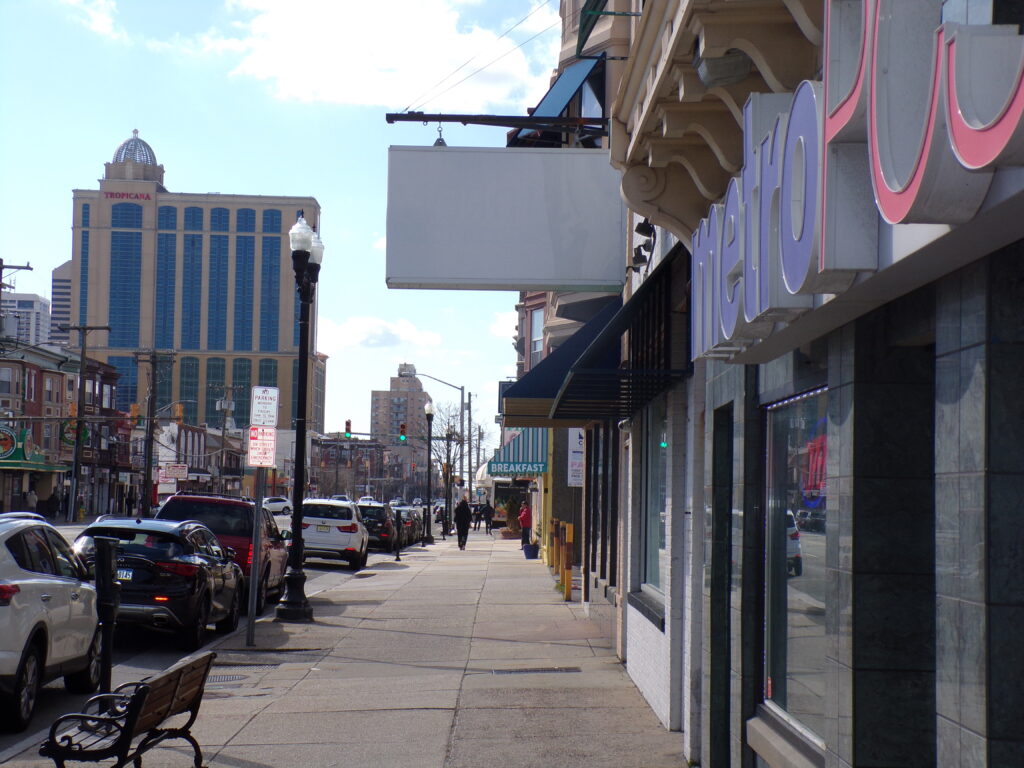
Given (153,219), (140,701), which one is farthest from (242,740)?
(153,219)

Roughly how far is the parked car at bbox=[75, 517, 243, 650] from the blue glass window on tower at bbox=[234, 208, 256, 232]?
492 feet

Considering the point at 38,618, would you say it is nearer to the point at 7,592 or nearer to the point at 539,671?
the point at 7,592

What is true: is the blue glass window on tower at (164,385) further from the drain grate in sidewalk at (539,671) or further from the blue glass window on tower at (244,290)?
the drain grate in sidewalk at (539,671)

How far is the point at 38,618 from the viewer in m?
10.0

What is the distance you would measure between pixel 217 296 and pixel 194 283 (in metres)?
3.47

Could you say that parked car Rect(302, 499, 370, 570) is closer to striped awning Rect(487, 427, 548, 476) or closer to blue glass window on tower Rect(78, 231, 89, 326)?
striped awning Rect(487, 427, 548, 476)

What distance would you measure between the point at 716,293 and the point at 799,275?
1.86 m

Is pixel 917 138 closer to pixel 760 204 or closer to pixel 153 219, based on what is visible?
pixel 760 204

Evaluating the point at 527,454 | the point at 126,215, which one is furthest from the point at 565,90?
the point at 126,215

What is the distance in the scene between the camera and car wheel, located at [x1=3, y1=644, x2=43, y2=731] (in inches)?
380

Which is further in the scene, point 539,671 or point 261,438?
point 261,438

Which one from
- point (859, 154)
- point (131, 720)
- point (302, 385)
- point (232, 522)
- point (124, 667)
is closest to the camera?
point (859, 154)

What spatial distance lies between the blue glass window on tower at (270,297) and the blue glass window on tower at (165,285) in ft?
Answer: 37.8

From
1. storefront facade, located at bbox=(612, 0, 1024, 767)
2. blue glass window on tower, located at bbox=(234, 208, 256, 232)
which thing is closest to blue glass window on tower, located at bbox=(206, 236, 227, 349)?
blue glass window on tower, located at bbox=(234, 208, 256, 232)
